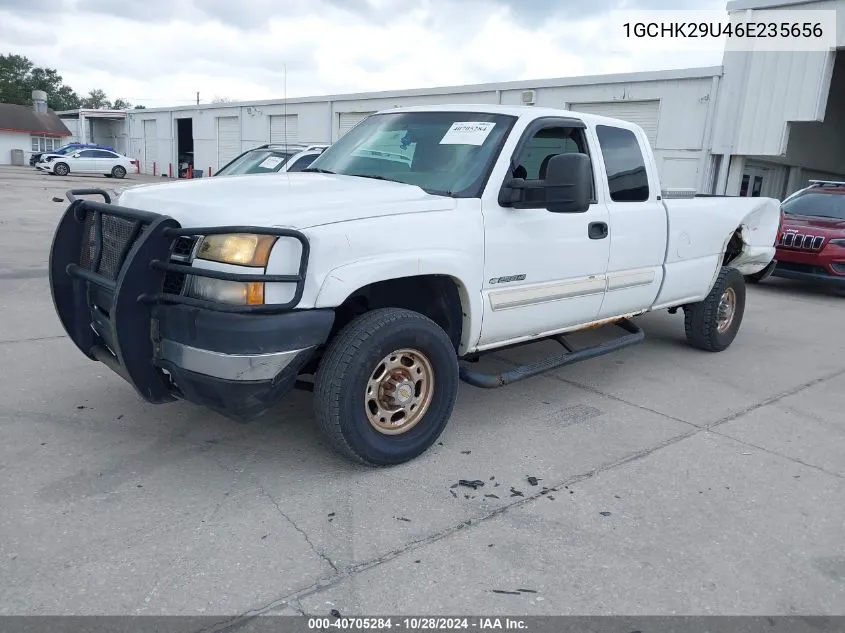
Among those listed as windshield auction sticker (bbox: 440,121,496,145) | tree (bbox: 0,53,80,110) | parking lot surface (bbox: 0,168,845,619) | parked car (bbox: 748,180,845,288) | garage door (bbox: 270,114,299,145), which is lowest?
parking lot surface (bbox: 0,168,845,619)

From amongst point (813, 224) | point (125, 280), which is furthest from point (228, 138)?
point (125, 280)

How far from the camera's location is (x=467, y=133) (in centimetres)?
418

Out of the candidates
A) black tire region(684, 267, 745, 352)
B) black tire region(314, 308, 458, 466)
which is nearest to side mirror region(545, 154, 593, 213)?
black tire region(314, 308, 458, 466)

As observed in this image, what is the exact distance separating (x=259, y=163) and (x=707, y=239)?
269 inches

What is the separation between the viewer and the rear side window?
4.82m

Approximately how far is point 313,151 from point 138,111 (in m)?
35.1

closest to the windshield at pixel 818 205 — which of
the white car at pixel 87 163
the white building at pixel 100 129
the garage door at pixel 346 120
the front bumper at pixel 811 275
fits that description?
the front bumper at pixel 811 275

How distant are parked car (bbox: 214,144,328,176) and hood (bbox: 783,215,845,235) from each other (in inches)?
295

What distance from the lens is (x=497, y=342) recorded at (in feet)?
13.7

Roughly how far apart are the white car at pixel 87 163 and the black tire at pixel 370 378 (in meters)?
34.8

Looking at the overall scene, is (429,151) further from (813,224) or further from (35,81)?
(35,81)

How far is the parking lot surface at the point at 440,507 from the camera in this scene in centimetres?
262

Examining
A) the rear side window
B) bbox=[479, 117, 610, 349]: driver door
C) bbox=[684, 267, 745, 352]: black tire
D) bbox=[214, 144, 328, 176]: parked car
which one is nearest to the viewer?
bbox=[479, 117, 610, 349]: driver door

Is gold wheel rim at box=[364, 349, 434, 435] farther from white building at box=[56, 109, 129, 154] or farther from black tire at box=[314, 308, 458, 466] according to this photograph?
white building at box=[56, 109, 129, 154]
